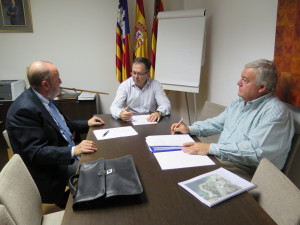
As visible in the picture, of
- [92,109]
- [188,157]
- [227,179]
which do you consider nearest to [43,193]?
[188,157]

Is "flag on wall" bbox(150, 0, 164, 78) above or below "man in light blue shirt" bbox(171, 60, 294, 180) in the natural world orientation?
above

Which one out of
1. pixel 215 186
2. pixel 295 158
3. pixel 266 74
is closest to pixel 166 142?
pixel 215 186

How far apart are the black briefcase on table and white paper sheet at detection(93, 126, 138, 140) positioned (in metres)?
0.49

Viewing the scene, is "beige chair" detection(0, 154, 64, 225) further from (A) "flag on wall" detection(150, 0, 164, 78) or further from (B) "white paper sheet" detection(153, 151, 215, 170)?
(A) "flag on wall" detection(150, 0, 164, 78)

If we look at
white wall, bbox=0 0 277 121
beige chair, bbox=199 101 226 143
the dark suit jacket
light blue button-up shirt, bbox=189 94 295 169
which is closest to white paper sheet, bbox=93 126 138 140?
the dark suit jacket

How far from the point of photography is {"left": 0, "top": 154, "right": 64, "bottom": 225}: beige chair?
0.89m

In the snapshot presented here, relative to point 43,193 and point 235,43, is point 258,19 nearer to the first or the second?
point 235,43

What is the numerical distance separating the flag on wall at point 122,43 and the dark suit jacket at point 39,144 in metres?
2.02

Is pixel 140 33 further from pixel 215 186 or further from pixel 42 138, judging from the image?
pixel 215 186

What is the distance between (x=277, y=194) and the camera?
0.92m

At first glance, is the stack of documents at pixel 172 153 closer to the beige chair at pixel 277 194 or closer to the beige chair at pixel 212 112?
the beige chair at pixel 277 194

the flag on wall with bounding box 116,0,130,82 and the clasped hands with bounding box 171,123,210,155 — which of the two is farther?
the flag on wall with bounding box 116,0,130,82

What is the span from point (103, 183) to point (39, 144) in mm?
700

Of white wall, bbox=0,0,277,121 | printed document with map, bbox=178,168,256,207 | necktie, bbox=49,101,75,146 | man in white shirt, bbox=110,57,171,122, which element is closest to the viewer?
printed document with map, bbox=178,168,256,207
